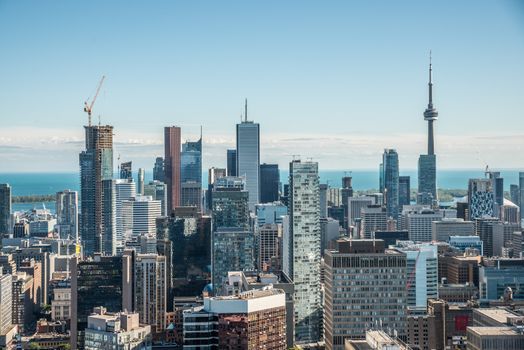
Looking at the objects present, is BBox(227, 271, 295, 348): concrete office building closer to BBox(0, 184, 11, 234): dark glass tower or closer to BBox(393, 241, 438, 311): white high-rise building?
BBox(393, 241, 438, 311): white high-rise building

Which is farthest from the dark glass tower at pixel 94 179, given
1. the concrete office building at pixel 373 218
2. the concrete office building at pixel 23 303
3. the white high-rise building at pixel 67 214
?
the concrete office building at pixel 373 218

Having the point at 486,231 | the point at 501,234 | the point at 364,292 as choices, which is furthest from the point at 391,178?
the point at 364,292

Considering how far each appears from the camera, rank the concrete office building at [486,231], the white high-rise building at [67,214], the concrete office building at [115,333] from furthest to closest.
Result: the white high-rise building at [67,214], the concrete office building at [486,231], the concrete office building at [115,333]

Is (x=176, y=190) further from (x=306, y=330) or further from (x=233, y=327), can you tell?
(x=233, y=327)

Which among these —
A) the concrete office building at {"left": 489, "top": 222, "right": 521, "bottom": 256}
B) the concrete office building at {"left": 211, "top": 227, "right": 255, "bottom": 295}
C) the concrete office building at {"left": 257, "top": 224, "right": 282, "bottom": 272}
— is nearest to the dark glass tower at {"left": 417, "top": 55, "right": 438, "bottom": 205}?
the concrete office building at {"left": 489, "top": 222, "right": 521, "bottom": 256}

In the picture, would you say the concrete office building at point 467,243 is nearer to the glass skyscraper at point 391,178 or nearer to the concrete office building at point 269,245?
the concrete office building at point 269,245

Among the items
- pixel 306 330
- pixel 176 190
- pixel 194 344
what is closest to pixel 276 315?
pixel 194 344
